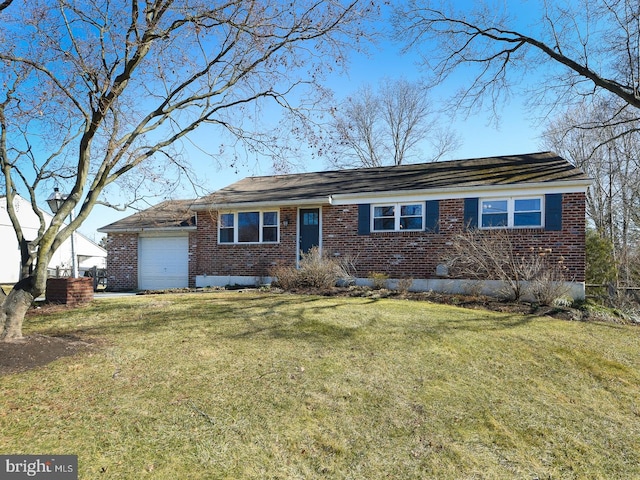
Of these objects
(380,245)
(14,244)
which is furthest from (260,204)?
(14,244)

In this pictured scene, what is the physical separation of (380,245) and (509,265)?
13.9ft

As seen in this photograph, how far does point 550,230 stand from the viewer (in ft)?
38.1

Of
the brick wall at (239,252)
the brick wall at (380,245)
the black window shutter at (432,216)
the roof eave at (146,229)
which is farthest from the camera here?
the roof eave at (146,229)

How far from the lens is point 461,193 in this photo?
41.4ft

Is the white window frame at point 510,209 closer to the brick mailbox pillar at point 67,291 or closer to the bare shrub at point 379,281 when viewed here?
the bare shrub at point 379,281

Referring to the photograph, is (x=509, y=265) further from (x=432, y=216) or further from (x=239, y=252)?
(x=239, y=252)

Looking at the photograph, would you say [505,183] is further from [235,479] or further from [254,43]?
[235,479]

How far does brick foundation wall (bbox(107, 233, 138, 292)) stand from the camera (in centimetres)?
1697

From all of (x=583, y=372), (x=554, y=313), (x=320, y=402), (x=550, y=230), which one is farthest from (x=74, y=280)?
(x=550, y=230)

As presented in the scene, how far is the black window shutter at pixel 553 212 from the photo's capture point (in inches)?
454

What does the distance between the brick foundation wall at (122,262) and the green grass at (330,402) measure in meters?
9.79

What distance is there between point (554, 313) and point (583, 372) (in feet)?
12.8

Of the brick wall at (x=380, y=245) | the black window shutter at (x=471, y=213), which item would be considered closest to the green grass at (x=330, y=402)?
the brick wall at (x=380, y=245)

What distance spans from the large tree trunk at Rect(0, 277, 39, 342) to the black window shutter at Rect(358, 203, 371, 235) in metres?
9.59
